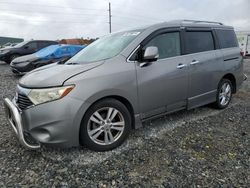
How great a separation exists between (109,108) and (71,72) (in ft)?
2.28

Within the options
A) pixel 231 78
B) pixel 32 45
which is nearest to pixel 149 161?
pixel 231 78

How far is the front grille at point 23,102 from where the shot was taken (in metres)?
3.04

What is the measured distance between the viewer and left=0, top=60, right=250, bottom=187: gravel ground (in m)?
2.74

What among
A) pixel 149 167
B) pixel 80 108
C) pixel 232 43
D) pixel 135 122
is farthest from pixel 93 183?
pixel 232 43

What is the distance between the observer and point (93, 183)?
107 inches

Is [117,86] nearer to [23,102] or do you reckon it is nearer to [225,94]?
[23,102]

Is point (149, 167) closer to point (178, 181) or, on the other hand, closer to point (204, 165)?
point (178, 181)

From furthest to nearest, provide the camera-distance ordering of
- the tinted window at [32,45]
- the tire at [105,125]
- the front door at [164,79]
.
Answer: the tinted window at [32,45] → the front door at [164,79] → the tire at [105,125]

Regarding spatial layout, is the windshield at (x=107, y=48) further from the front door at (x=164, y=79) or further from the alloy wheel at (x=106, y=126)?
the alloy wheel at (x=106, y=126)

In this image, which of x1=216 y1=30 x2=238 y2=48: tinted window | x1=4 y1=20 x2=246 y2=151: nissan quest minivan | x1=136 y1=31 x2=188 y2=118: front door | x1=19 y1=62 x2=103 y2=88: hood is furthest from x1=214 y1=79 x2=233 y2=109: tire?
x1=19 y1=62 x2=103 y2=88: hood

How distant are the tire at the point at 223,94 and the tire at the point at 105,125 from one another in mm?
2476

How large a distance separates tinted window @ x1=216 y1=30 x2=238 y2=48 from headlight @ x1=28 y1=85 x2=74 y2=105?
3.61 m

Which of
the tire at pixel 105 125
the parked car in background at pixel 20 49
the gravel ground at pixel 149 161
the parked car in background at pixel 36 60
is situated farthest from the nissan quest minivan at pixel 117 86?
the parked car in background at pixel 20 49

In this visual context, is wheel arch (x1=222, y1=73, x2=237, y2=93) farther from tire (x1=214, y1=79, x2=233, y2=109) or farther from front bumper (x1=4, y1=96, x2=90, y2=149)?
front bumper (x1=4, y1=96, x2=90, y2=149)
